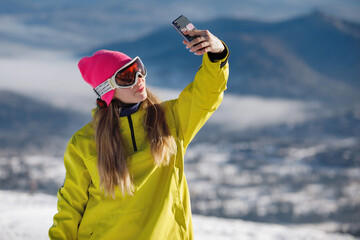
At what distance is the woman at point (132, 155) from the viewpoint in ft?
7.32

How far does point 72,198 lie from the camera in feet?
7.84

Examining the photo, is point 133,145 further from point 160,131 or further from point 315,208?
point 315,208

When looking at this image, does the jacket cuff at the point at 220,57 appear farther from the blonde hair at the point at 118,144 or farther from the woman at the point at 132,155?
the blonde hair at the point at 118,144

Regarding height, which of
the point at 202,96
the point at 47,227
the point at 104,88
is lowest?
the point at 47,227

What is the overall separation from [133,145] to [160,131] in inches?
6.8

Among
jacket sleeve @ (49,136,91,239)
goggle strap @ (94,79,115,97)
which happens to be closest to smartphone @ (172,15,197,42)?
goggle strap @ (94,79,115,97)

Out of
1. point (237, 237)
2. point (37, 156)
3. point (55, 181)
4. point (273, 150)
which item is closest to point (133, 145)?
point (237, 237)

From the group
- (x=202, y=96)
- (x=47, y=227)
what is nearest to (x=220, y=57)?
(x=202, y=96)

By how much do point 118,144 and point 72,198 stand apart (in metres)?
0.39

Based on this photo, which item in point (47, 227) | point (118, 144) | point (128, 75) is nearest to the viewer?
point (118, 144)

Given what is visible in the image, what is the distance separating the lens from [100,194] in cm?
234

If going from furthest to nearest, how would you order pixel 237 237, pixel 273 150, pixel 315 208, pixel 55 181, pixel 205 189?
1. pixel 273 150
2. pixel 205 189
3. pixel 315 208
4. pixel 55 181
5. pixel 237 237

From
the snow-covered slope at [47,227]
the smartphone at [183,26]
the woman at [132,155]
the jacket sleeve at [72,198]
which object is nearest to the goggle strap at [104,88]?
the woman at [132,155]

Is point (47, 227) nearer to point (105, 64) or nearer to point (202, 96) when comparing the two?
point (105, 64)
